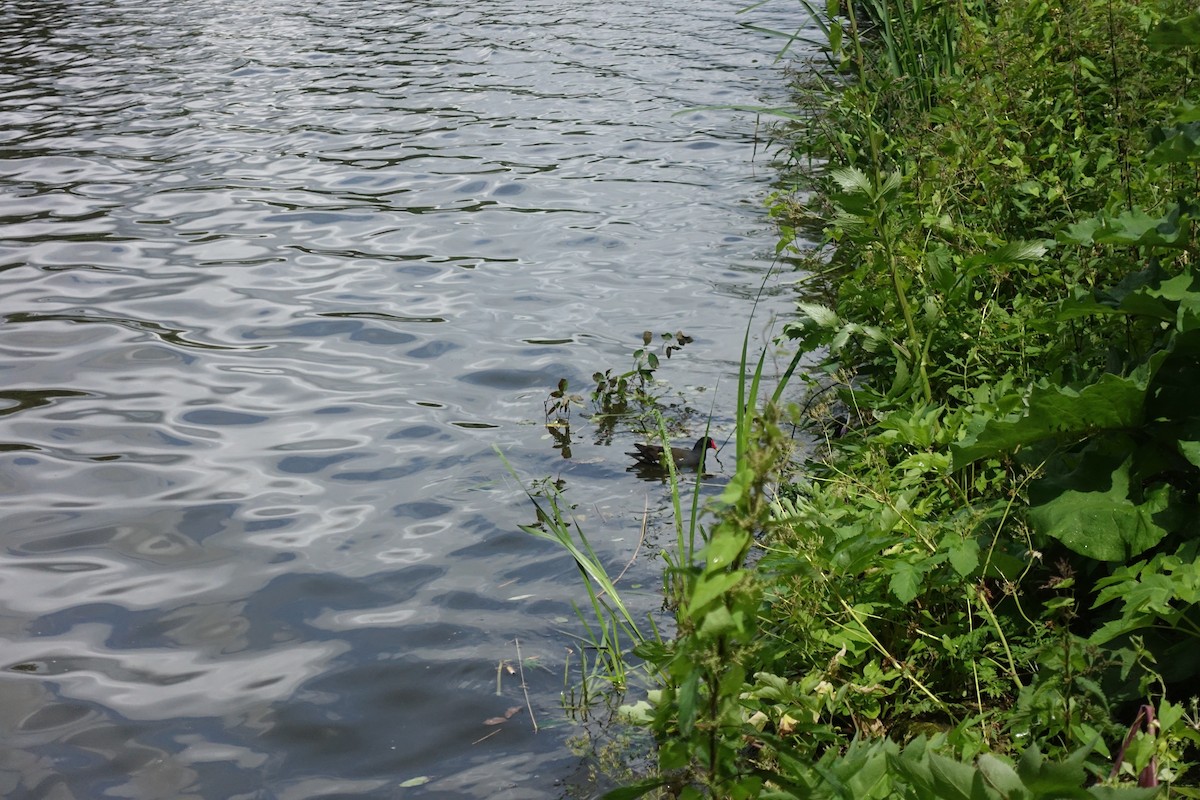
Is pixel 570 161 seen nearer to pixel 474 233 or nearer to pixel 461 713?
pixel 474 233

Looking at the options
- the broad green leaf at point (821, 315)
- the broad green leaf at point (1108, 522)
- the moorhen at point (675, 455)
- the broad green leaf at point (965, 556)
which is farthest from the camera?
the moorhen at point (675, 455)

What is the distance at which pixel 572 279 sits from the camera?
654cm

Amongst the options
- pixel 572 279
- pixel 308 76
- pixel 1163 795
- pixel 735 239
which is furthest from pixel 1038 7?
pixel 308 76

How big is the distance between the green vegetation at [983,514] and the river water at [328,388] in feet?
2.31

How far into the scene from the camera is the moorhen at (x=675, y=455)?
14.9ft

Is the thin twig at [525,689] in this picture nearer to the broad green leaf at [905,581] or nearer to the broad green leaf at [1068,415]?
the broad green leaf at [905,581]

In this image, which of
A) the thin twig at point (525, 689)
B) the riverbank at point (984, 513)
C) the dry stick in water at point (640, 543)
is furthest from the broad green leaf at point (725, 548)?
the dry stick in water at point (640, 543)

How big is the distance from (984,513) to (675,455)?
191cm

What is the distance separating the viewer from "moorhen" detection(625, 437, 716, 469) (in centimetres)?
453

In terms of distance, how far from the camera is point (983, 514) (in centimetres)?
277

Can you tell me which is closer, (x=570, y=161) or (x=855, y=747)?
(x=855, y=747)

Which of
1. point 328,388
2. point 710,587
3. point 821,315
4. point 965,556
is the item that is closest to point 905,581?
point 965,556

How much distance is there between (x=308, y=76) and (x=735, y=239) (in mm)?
6535

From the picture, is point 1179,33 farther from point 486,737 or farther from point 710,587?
point 486,737
